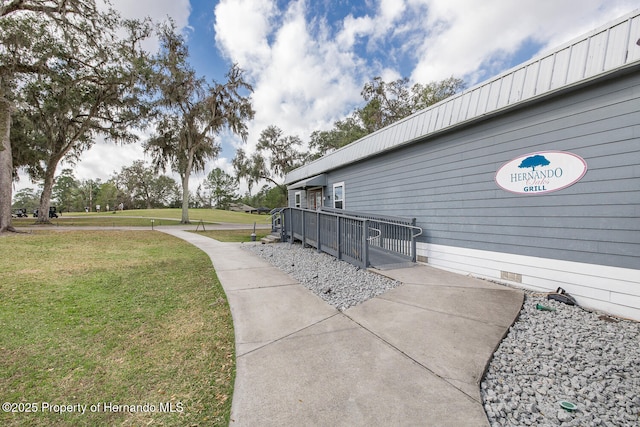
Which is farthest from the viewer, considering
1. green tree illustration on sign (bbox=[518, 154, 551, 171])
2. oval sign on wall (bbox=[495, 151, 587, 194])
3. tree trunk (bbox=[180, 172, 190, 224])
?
tree trunk (bbox=[180, 172, 190, 224])

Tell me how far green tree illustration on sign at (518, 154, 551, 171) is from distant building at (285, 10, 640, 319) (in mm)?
17

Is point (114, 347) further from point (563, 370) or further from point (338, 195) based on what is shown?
point (338, 195)

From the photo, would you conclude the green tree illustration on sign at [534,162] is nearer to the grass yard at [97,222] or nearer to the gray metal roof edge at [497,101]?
the gray metal roof edge at [497,101]

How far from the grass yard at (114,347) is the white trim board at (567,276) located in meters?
4.60

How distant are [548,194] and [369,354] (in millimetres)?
3819

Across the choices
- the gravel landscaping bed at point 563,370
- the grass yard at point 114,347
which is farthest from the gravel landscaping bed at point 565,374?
the grass yard at point 114,347

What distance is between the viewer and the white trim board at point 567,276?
10.7ft

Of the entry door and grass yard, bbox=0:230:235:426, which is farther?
the entry door

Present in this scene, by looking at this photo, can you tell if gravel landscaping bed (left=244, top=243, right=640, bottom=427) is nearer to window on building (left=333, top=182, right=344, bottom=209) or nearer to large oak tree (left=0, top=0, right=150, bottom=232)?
window on building (left=333, top=182, right=344, bottom=209)

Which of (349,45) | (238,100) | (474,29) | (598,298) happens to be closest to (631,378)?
(598,298)

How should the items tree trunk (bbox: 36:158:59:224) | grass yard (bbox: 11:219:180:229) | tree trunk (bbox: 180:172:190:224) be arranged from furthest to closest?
tree trunk (bbox: 180:172:190:224)
grass yard (bbox: 11:219:180:229)
tree trunk (bbox: 36:158:59:224)

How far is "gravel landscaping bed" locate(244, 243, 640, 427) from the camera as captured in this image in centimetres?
174

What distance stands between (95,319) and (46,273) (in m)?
3.05

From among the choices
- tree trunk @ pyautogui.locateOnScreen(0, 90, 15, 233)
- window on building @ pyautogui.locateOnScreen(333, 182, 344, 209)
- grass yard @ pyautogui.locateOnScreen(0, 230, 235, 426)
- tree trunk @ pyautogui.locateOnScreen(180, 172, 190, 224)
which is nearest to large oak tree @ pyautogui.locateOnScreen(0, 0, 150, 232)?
tree trunk @ pyautogui.locateOnScreen(0, 90, 15, 233)
